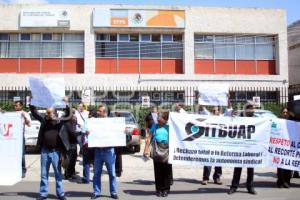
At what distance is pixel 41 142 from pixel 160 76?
20.9 meters

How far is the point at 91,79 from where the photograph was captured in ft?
99.6

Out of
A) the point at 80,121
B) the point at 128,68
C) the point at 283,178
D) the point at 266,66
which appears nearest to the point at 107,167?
the point at 80,121

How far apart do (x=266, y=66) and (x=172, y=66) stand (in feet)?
20.8

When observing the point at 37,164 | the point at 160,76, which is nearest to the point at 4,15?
the point at 160,76

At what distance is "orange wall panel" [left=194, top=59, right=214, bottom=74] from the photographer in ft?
104

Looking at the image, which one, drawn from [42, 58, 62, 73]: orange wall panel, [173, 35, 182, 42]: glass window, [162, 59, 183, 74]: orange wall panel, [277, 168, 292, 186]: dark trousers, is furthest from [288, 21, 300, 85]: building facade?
[277, 168, 292, 186]: dark trousers

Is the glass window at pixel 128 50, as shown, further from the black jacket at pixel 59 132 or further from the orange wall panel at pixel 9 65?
the black jacket at pixel 59 132

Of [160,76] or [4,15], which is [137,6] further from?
[4,15]

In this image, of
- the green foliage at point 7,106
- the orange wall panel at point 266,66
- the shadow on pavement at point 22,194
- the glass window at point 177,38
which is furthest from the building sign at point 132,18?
the shadow on pavement at point 22,194

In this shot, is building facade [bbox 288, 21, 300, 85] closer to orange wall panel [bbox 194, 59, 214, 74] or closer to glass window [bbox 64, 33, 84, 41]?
orange wall panel [bbox 194, 59, 214, 74]

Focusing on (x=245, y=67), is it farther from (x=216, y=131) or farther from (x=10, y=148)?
(x=10, y=148)

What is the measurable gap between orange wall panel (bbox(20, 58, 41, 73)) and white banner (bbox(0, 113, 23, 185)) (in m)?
20.7

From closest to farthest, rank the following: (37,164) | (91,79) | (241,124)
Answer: (241,124), (37,164), (91,79)

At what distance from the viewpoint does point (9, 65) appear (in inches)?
1223
